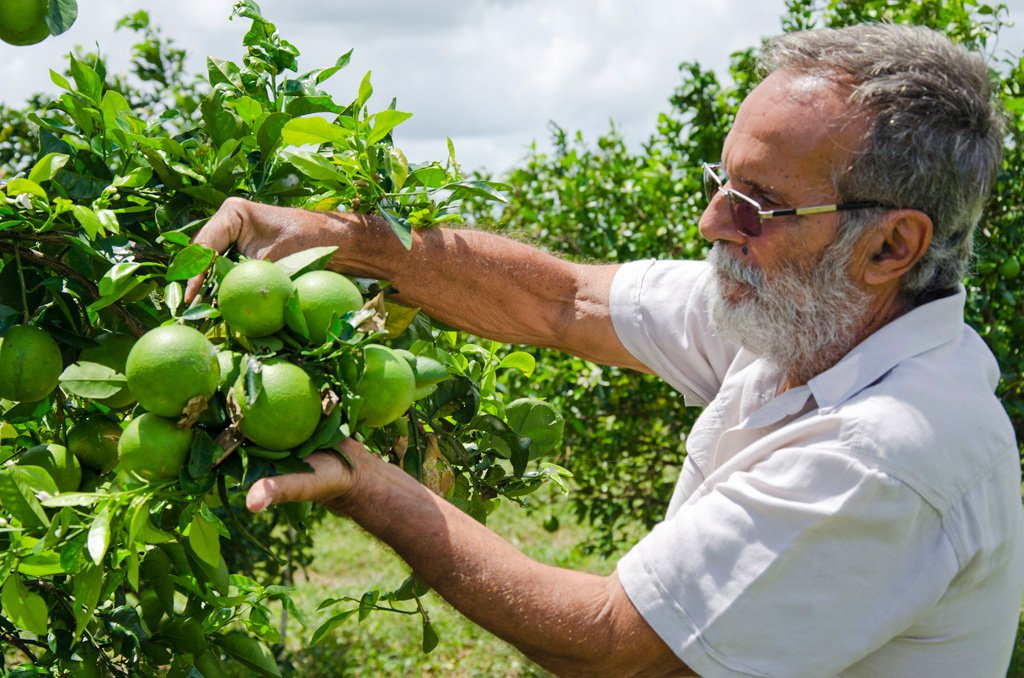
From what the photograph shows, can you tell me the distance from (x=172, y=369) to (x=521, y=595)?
2.34 ft

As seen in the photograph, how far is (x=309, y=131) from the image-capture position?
1671mm

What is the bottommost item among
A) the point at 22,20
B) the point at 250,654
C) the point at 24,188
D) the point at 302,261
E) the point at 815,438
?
the point at 250,654

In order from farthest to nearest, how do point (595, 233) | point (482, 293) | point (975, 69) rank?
point (595, 233)
point (482, 293)
point (975, 69)

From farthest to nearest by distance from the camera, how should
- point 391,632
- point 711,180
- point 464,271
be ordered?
point 391,632, point 464,271, point 711,180

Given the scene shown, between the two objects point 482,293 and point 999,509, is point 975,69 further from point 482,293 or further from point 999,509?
point 482,293

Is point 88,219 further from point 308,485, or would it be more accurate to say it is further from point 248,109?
point 308,485

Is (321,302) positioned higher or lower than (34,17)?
lower

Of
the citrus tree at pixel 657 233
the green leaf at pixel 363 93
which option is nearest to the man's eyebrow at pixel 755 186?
the green leaf at pixel 363 93

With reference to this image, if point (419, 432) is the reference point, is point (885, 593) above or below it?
below

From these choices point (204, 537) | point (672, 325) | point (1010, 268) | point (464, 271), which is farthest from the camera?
point (1010, 268)

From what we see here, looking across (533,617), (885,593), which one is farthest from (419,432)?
(885,593)

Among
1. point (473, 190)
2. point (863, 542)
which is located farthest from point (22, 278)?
point (863, 542)

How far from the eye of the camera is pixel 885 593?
5.49 ft

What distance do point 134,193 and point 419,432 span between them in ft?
1.98
